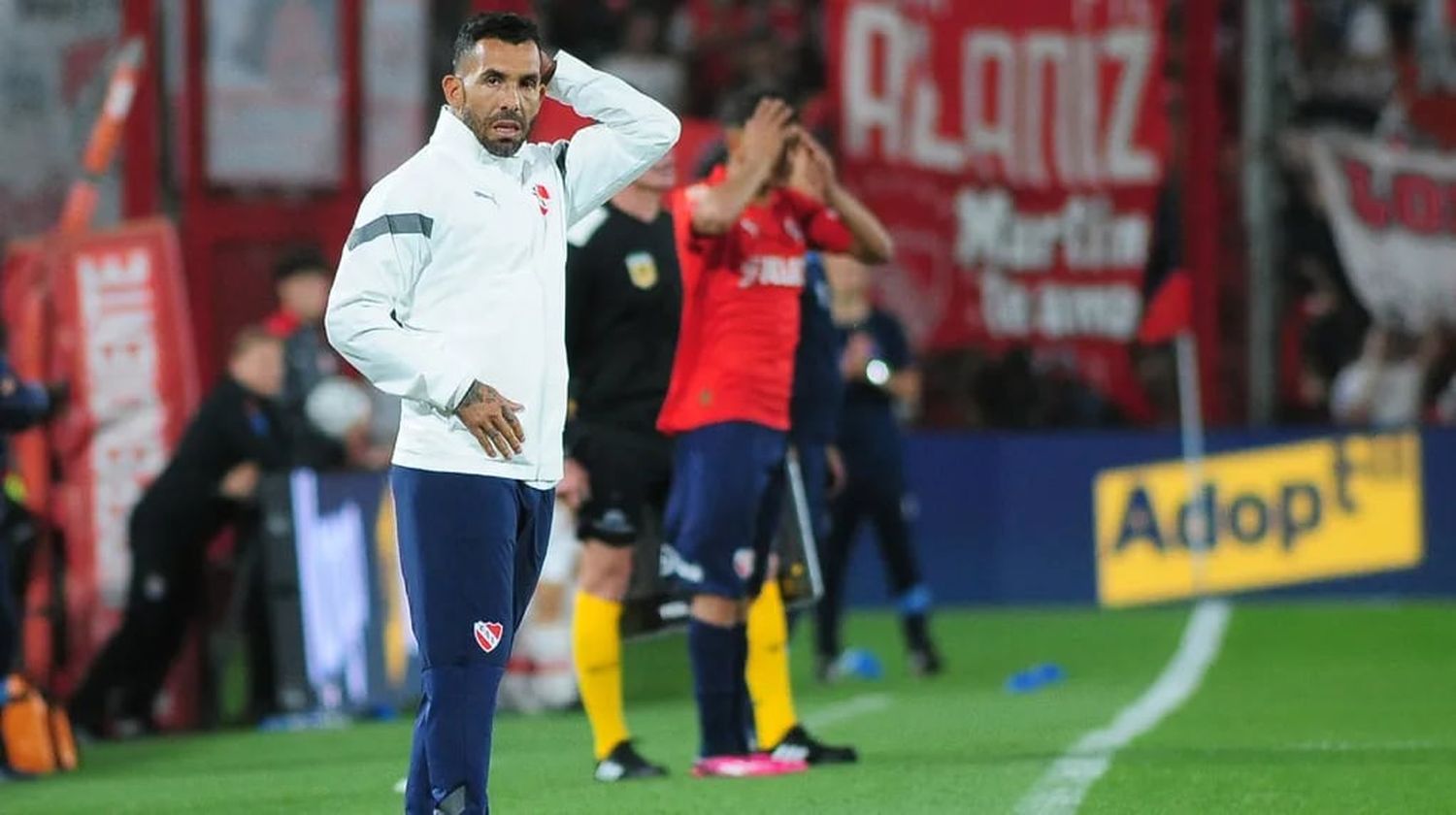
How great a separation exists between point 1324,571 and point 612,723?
9.06m

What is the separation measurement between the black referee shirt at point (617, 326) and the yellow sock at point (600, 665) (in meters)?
0.59

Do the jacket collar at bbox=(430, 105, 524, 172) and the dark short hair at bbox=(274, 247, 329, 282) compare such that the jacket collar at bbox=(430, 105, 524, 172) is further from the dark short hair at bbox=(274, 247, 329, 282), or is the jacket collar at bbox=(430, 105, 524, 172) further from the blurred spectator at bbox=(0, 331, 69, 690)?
the dark short hair at bbox=(274, 247, 329, 282)

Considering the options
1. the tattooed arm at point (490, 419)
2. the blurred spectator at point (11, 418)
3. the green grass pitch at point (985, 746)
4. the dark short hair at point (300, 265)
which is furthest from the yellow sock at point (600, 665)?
the dark short hair at point (300, 265)

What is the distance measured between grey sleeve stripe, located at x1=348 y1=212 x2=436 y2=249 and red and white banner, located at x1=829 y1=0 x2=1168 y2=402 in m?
11.2

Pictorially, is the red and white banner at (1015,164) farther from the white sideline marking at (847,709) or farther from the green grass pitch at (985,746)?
the white sideline marking at (847,709)

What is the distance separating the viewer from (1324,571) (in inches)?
672

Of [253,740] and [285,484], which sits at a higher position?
[285,484]

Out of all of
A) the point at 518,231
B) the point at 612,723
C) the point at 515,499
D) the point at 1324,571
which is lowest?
the point at 1324,571

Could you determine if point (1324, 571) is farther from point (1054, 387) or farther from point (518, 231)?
point (518, 231)

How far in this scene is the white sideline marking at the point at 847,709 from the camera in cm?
1121

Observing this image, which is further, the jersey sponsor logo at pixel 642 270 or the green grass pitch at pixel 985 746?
the jersey sponsor logo at pixel 642 270

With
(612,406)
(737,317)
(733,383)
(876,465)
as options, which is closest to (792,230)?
(737,317)

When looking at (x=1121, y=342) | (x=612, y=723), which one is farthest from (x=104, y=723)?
(x=1121, y=342)

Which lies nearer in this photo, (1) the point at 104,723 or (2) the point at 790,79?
(1) the point at 104,723
